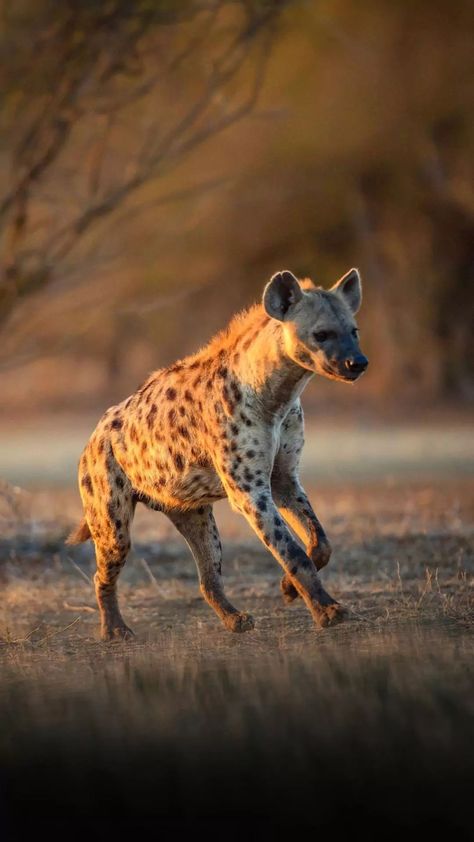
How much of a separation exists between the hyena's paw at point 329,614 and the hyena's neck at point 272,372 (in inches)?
28.3

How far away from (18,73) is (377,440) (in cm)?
747

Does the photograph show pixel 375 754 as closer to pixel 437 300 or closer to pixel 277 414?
pixel 277 414

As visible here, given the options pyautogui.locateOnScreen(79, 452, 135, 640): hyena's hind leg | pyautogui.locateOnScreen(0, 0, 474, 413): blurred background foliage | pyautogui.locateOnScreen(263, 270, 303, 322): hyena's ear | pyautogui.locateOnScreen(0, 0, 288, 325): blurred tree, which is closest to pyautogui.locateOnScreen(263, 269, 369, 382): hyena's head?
pyautogui.locateOnScreen(263, 270, 303, 322): hyena's ear

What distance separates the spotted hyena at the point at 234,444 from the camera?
16.2 ft

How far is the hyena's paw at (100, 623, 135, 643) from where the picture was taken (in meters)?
5.21

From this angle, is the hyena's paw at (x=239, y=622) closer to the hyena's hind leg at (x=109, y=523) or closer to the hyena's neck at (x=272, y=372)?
the hyena's hind leg at (x=109, y=523)

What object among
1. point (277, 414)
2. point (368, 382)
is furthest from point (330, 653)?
point (368, 382)

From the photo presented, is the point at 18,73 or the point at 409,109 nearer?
the point at 18,73

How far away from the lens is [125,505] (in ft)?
18.2

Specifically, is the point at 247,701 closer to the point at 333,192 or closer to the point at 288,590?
the point at 288,590

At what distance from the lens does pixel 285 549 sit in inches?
192

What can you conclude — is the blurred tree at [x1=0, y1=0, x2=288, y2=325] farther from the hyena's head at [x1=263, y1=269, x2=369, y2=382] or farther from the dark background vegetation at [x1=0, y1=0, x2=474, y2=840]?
the hyena's head at [x1=263, y1=269, x2=369, y2=382]

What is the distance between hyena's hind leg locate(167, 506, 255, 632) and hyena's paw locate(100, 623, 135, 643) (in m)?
0.29

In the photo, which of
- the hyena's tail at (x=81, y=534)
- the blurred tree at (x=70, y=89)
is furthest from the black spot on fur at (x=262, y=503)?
the blurred tree at (x=70, y=89)
